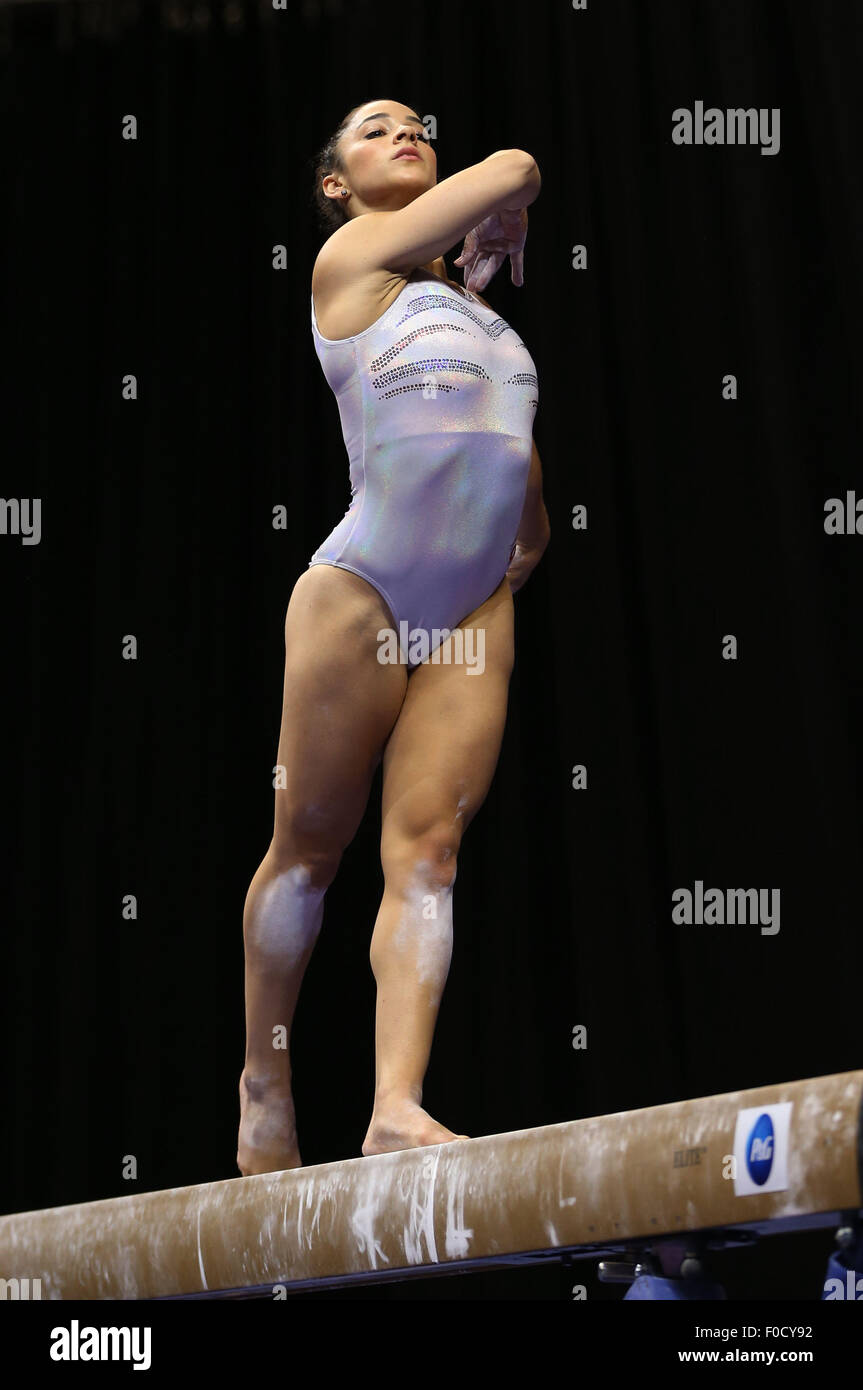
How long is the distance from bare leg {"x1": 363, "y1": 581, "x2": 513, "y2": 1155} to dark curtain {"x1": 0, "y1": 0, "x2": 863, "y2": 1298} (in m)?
1.47

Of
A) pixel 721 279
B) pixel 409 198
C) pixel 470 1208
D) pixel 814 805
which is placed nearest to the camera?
pixel 470 1208

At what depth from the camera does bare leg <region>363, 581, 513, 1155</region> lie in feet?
7.84

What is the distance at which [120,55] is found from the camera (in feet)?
16.1

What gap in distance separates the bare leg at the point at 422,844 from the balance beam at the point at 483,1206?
0.22 m

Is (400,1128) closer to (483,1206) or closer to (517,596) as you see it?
(483,1206)

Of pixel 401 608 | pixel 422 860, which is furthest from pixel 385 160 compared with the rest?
pixel 422 860

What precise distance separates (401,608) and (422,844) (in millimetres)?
373

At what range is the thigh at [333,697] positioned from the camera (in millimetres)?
2588

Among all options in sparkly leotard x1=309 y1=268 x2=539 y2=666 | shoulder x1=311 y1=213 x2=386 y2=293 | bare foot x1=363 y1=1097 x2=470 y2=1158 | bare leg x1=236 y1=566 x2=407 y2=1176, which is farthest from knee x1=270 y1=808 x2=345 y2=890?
shoulder x1=311 y1=213 x2=386 y2=293

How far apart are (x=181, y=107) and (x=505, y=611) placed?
2738 mm

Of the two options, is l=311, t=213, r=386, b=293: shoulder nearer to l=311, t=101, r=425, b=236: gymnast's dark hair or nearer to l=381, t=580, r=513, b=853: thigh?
l=311, t=101, r=425, b=236: gymnast's dark hair

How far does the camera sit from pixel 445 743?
2.56 m

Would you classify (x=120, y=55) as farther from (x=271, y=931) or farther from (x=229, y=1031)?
(x=271, y=931)

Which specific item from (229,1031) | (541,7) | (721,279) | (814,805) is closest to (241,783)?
(229,1031)
